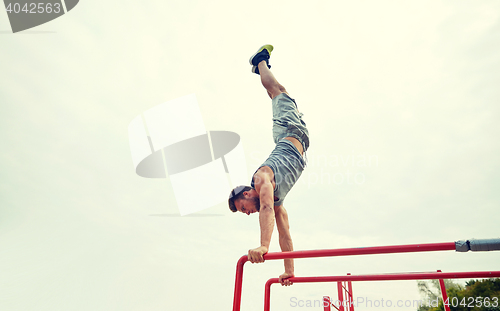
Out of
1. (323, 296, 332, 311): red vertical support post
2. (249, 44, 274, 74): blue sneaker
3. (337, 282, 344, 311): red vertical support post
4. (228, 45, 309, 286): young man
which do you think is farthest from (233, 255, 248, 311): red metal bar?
(249, 44, 274, 74): blue sneaker

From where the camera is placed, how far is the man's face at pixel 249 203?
276 centimetres

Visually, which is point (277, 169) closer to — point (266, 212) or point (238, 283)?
point (266, 212)

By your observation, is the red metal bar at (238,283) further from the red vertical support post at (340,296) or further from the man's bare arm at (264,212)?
the red vertical support post at (340,296)

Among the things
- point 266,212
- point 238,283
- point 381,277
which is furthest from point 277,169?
point 381,277

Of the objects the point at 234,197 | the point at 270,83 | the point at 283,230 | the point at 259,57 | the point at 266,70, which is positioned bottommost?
the point at 283,230

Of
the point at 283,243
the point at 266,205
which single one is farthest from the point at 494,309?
the point at 266,205

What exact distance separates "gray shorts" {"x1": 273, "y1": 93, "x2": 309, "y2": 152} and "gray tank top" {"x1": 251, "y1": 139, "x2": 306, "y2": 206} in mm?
121

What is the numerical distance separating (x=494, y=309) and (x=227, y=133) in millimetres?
14687

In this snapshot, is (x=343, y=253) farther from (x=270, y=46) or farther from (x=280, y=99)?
(x=270, y=46)

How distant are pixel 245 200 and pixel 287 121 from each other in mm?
907

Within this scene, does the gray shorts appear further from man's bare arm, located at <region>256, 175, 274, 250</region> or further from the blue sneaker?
man's bare arm, located at <region>256, 175, 274, 250</region>

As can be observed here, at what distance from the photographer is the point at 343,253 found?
1.67 meters

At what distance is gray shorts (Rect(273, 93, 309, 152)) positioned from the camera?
10.1 ft

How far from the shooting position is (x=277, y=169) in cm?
279
